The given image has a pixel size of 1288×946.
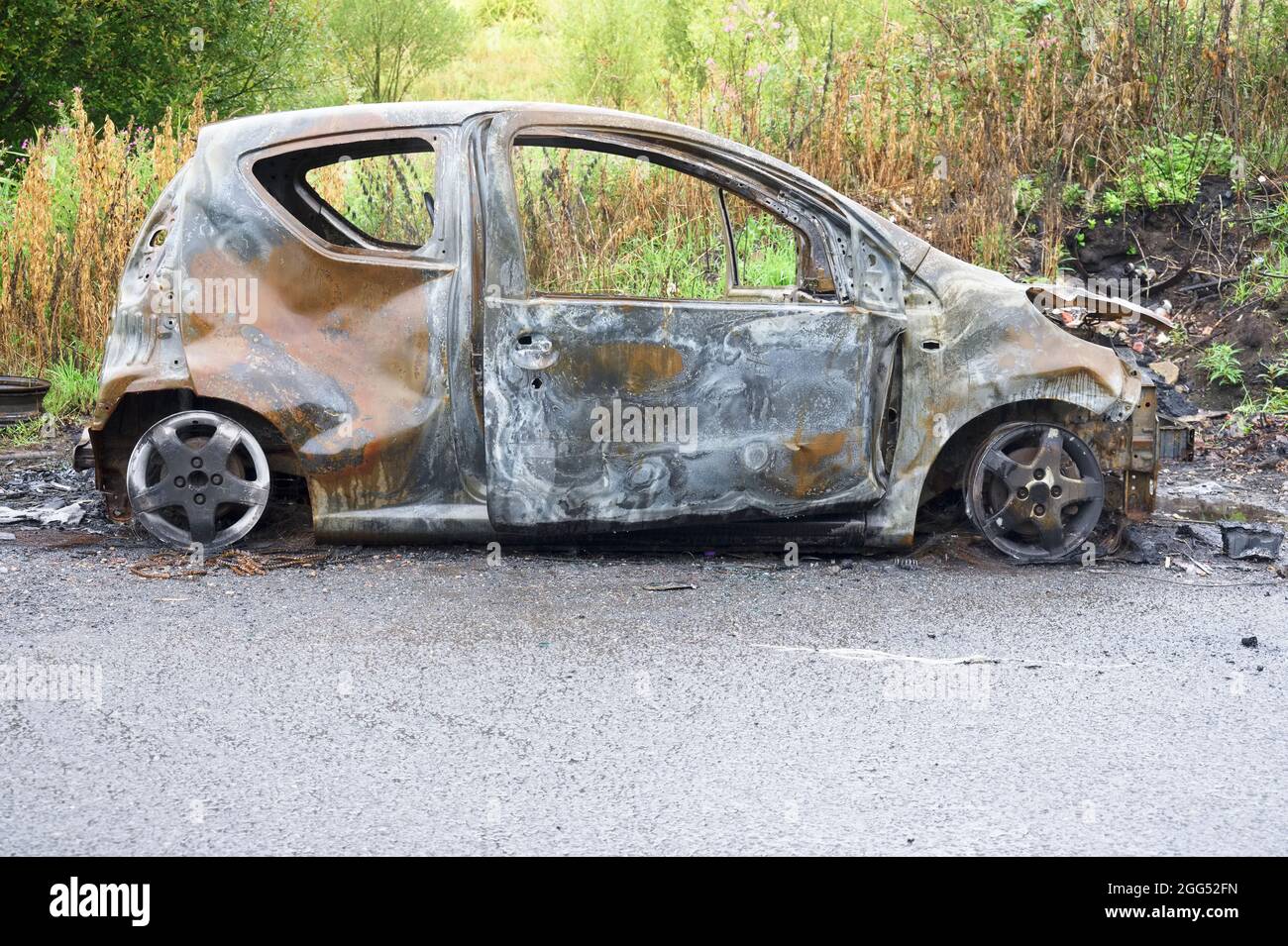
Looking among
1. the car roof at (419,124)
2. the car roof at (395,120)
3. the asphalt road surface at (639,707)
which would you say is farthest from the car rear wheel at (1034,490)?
the car roof at (395,120)

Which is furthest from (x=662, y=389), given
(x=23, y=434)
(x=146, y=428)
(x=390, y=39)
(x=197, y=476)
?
(x=390, y=39)

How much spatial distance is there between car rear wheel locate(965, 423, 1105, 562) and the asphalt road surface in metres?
0.15

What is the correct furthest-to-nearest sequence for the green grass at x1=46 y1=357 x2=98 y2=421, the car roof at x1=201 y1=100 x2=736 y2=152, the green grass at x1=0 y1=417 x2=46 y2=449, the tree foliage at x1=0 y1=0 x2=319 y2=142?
the tree foliage at x1=0 y1=0 x2=319 y2=142, the green grass at x1=46 y1=357 x2=98 y2=421, the green grass at x1=0 y1=417 x2=46 y2=449, the car roof at x1=201 y1=100 x2=736 y2=152

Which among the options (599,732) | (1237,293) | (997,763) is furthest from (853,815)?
(1237,293)

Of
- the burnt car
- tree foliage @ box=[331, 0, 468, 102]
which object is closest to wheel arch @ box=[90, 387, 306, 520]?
the burnt car

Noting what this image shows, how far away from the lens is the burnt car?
5652mm

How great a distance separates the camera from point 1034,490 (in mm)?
5906

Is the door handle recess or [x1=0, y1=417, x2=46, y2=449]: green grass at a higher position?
Result: the door handle recess

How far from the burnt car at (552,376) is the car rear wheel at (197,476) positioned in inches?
0.4

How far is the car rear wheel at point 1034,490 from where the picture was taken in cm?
589

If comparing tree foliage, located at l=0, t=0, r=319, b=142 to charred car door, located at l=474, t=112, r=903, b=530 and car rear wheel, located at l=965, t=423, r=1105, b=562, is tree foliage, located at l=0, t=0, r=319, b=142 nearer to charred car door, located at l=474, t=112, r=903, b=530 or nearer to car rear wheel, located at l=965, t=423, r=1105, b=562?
charred car door, located at l=474, t=112, r=903, b=530

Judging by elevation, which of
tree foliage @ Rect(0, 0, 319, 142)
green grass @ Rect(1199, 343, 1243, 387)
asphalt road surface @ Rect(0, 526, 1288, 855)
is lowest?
asphalt road surface @ Rect(0, 526, 1288, 855)

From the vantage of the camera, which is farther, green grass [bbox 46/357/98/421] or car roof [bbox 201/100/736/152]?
A: green grass [bbox 46/357/98/421]

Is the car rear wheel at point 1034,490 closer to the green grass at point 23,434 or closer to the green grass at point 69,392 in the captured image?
the green grass at point 23,434
